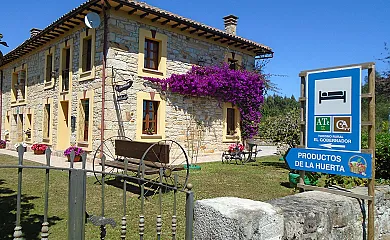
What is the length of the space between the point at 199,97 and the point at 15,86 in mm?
12216

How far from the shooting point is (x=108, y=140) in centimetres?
1070

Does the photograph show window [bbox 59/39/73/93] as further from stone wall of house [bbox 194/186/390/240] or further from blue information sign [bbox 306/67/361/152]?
stone wall of house [bbox 194/186/390/240]

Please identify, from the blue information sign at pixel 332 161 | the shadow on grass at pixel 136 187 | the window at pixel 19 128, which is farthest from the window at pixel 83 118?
the blue information sign at pixel 332 161

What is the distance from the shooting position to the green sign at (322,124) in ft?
11.2

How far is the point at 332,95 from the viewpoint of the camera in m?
3.41

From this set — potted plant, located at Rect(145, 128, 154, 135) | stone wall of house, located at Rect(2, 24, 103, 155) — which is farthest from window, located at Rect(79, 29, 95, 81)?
potted plant, located at Rect(145, 128, 154, 135)

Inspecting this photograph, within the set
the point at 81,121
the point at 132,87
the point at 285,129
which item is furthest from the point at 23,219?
the point at 81,121

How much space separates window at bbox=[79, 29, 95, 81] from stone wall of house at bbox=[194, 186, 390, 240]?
Result: 10.1 metres

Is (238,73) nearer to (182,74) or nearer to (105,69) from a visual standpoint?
(182,74)

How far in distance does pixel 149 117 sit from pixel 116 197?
19.9ft

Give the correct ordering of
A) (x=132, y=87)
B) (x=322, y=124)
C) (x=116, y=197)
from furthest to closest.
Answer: (x=132, y=87) < (x=116, y=197) < (x=322, y=124)

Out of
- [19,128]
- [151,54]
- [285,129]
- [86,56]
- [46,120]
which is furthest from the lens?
[19,128]

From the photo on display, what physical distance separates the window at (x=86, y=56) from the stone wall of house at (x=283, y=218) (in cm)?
1009

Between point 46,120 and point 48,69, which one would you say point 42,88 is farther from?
point 46,120
